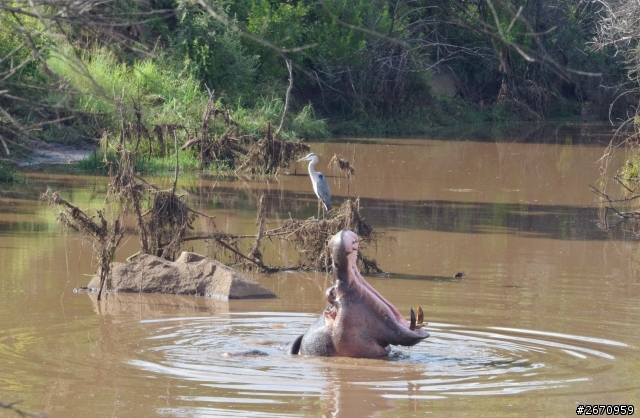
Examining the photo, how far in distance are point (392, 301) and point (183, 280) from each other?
6.60 feet

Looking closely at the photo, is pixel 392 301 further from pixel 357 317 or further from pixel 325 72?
pixel 325 72

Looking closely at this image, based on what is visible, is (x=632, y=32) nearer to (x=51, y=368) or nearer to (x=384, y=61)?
(x=51, y=368)

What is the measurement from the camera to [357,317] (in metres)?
6.95

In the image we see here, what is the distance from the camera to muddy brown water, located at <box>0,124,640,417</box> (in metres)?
6.36

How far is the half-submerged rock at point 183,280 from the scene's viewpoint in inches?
390

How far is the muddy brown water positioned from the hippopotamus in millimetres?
185

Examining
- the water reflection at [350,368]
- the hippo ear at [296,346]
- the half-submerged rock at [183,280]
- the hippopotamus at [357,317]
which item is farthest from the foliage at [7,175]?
A: the hippopotamus at [357,317]

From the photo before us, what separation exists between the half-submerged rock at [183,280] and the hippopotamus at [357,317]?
2851 mm

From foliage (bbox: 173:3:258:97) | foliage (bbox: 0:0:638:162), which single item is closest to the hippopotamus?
foliage (bbox: 0:0:638:162)

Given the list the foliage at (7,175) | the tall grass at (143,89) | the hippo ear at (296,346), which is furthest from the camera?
the tall grass at (143,89)

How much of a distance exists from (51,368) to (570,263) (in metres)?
7.06

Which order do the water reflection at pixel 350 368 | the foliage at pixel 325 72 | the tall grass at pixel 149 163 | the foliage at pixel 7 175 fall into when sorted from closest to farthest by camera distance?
the water reflection at pixel 350 368, the foliage at pixel 7 175, the tall grass at pixel 149 163, the foliage at pixel 325 72

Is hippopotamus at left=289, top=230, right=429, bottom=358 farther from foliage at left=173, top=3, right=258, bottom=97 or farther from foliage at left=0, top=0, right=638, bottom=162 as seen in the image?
foliage at left=173, top=3, right=258, bottom=97

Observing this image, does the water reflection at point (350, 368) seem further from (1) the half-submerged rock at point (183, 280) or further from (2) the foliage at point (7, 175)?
(2) the foliage at point (7, 175)
